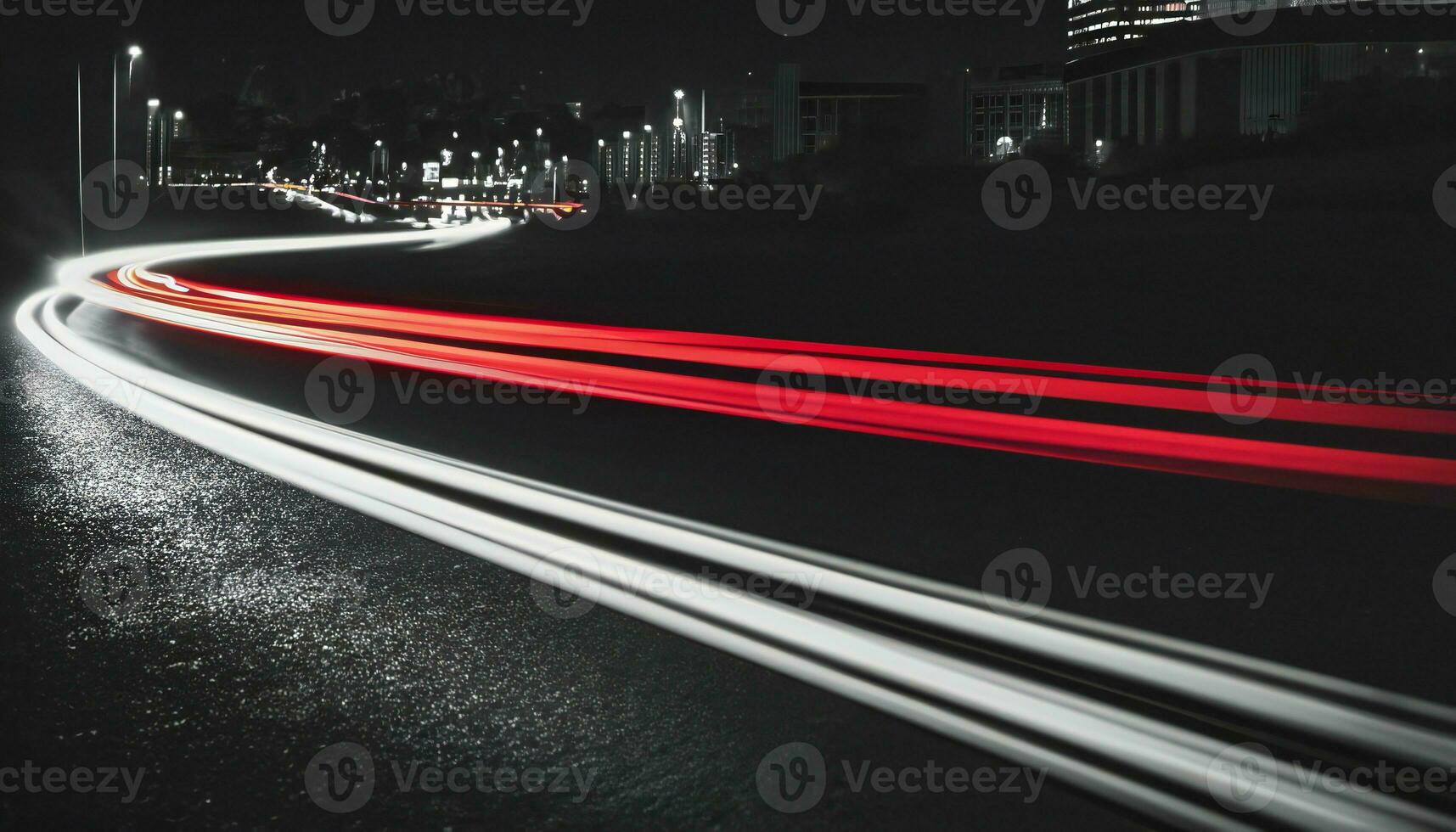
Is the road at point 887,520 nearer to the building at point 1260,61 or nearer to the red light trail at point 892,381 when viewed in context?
the red light trail at point 892,381

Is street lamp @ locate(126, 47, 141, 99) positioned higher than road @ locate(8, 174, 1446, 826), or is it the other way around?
street lamp @ locate(126, 47, 141, 99)

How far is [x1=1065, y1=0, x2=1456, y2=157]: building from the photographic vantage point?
6800 centimetres

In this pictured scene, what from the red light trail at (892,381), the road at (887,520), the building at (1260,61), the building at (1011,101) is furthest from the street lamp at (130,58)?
the building at (1011,101)

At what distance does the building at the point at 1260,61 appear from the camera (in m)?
68.0

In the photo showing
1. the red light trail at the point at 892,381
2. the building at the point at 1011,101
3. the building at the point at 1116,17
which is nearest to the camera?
the red light trail at the point at 892,381

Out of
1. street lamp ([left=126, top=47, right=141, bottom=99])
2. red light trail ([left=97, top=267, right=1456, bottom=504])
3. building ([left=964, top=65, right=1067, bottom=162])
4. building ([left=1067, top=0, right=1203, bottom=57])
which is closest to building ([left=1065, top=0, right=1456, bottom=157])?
street lamp ([left=126, top=47, right=141, bottom=99])

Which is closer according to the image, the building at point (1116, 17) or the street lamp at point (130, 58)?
the street lamp at point (130, 58)

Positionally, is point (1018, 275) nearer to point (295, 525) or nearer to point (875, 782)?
point (295, 525)

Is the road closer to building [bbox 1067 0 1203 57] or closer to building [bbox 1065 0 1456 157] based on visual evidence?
building [bbox 1065 0 1456 157]

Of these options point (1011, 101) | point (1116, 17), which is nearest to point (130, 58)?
point (1011, 101)

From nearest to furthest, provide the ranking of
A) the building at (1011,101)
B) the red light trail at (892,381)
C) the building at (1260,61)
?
the red light trail at (892,381) → the building at (1260,61) → the building at (1011,101)

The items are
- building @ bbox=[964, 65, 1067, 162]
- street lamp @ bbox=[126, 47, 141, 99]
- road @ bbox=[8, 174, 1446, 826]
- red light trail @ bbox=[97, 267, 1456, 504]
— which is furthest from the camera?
building @ bbox=[964, 65, 1067, 162]

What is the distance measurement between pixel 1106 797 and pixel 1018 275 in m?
22.5

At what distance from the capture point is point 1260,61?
71.5 meters
